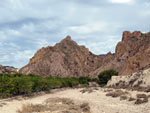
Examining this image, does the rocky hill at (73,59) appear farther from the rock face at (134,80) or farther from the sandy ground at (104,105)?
the sandy ground at (104,105)

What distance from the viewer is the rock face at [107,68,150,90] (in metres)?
50.4

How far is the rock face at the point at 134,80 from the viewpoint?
1983 inches

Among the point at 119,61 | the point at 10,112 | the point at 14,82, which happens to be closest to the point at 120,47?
the point at 119,61

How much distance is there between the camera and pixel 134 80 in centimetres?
5925

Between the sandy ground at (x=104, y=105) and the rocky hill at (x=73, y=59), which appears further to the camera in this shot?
the rocky hill at (x=73, y=59)

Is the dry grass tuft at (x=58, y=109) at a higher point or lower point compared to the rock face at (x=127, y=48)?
lower

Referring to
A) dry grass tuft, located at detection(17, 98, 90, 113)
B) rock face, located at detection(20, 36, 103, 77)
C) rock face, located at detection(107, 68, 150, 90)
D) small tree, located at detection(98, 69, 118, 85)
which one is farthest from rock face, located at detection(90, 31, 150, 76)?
dry grass tuft, located at detection(17, 98, 90, 113)

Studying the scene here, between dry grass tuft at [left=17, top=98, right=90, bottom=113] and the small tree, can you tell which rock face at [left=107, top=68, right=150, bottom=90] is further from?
dry grass tuft at [left=17, top=98, right=90, bottom=113]

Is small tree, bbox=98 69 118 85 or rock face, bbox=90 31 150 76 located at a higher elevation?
rock face, bbox=90 31 150 76

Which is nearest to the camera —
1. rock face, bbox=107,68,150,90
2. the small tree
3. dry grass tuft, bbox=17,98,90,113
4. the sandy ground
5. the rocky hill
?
the sandy ground

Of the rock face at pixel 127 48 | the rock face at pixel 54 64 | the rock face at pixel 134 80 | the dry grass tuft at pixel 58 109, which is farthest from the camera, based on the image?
the rock face at pixel 54 64

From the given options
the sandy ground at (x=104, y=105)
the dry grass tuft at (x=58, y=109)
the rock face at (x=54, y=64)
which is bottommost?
the sandy ground at (x=104, y=105)

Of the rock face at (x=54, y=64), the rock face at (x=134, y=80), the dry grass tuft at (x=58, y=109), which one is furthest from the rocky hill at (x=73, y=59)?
the dry grass tuft at (x=58, y=109)

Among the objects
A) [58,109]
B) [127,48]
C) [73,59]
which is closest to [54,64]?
[73,59]
